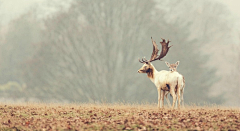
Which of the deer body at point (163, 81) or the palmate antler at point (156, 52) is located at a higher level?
the palmate antler at point (156, 52)

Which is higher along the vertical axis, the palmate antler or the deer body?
the palmate antler

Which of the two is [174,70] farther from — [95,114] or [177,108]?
[95,114]

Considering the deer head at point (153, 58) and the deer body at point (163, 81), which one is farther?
the deer head at point (153, 58)

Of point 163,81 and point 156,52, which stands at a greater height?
point 156,52

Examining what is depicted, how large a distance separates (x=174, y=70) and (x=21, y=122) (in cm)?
811

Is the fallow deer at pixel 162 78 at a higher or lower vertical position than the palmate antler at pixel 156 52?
lower

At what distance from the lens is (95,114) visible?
48.1 ft

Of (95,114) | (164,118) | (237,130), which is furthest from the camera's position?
(95,114)

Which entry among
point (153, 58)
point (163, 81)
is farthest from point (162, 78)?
point (153, 58)

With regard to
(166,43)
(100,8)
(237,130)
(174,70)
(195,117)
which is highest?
(100,8)

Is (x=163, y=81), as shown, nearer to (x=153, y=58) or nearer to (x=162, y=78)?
(x=162, y=78)

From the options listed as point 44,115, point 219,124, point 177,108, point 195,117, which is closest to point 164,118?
point 195,117

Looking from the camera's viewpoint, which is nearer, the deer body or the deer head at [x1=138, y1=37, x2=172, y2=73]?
the deer body

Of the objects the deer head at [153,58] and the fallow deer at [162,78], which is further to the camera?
the deer head at [153,58]
